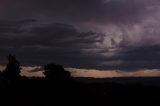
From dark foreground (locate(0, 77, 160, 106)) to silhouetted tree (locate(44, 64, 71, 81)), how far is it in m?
3.96

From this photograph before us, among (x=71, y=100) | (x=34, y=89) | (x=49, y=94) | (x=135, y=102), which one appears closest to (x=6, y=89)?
(x=34, y=89)

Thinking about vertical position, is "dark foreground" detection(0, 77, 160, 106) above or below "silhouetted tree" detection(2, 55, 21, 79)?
below

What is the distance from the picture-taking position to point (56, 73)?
503ft

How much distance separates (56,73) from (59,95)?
1411 inches

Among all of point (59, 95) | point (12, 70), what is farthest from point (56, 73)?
point (59, 95)

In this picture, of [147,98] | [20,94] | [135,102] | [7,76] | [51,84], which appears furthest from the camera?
[7,76]

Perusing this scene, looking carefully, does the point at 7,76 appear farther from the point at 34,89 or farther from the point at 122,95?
the point at 122,95

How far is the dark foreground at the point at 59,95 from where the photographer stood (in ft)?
357

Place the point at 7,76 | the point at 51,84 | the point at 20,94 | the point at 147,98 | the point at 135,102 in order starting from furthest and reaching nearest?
1. the point at 7,76
2. the point at 51,84
3. the point at 20,94
4. the point at 147,98
5. the point at 135,102

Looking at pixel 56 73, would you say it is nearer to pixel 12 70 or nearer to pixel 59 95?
pixel 12 70

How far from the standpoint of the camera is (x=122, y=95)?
4764 inches

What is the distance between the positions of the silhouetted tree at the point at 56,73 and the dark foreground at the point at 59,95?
396cm

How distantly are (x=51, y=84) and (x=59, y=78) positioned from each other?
8.63m

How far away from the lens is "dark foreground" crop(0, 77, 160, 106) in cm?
10894
